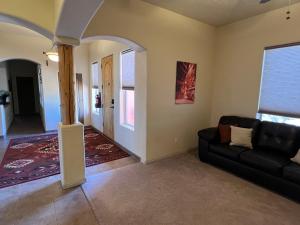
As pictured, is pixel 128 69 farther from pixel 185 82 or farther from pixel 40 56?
pixel 40 56

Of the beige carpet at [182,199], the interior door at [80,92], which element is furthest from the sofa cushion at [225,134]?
the interior door at [80,92]

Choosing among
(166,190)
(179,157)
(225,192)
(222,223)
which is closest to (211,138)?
(179,157)

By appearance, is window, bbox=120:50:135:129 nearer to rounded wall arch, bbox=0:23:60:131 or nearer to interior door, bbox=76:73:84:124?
rounded wall arch, bbox=0:23:60:131

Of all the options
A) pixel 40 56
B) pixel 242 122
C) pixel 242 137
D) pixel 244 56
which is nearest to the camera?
pixel 242 137

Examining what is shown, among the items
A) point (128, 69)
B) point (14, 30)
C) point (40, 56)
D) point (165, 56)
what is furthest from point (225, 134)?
point (14, 30)

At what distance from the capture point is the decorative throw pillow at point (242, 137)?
3.22 m

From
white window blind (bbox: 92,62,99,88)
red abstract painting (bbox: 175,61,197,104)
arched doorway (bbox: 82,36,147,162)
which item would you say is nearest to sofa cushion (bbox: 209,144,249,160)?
red abstract painting (bbox: 175,61,197,104)

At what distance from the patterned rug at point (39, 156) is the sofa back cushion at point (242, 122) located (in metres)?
2.32

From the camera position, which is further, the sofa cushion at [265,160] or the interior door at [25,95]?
the interior door at [25,95]

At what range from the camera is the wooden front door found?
4.64 metres

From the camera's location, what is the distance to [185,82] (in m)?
3.81

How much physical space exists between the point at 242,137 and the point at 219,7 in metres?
2.38

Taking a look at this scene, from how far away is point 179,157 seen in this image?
3.80 metres

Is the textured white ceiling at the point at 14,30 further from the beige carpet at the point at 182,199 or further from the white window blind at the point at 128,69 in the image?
the beige carpet at the point at 182,199
